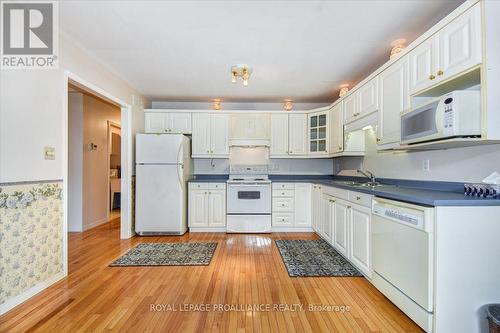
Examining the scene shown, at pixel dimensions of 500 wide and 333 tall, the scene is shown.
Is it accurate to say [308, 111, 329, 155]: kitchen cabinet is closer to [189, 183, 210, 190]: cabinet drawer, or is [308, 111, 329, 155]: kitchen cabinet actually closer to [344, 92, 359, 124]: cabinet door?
[344, 92, 359, 124]: cabinet door

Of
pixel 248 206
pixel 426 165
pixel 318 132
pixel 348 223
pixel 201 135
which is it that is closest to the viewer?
pixel 426 165

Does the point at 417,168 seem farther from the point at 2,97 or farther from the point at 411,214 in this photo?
the point at 2,97

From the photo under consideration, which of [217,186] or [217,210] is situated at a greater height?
[217,186]

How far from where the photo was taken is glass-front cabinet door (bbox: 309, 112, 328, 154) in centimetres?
423

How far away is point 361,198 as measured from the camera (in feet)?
7.84

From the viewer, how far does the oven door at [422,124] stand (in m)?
→ 1.67

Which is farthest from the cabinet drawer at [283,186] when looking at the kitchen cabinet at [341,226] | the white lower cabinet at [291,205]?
the kitchen cabinet at [341,226]

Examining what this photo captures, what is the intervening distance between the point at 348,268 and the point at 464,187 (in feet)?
4.41

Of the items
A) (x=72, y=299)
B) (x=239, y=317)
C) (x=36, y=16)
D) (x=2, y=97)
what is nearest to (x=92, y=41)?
(x=36, y=16)

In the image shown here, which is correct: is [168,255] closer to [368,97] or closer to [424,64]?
[368,97]

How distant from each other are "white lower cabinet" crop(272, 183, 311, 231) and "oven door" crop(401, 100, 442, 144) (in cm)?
227

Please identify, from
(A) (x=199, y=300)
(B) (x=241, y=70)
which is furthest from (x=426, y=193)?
(B) (x=241, y=70)

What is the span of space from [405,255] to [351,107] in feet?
6.92

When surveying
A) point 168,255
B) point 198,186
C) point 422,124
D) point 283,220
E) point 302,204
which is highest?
point 422,124
